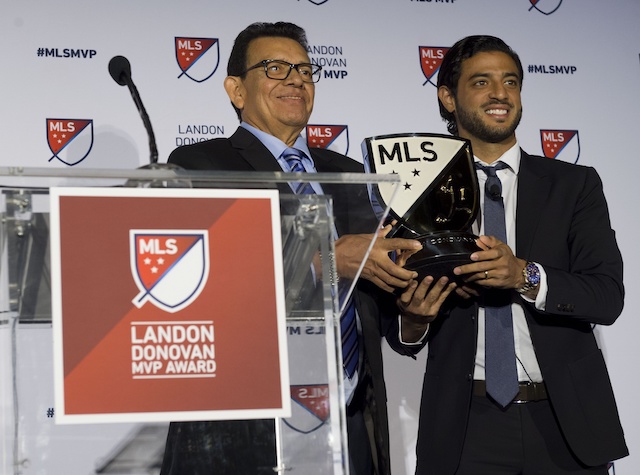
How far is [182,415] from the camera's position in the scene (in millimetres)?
1458

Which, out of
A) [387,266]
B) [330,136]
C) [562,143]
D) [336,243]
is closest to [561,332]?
[387,266]

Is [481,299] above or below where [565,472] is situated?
above

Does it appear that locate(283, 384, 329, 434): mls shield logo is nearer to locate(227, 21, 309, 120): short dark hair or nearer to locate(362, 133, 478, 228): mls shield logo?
locate(362, 133, 478, 228): mls shield logo

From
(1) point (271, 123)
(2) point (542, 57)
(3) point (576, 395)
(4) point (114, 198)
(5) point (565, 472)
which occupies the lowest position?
(5) point (565, 472)

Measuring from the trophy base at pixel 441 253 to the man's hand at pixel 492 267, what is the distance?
0.8 inches

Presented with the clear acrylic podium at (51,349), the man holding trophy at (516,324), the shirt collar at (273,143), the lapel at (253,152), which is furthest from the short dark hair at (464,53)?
the clear acrylic podium at (51,349)

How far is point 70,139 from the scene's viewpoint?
3.25m

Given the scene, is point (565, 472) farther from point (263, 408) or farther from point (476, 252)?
point (263, 408)

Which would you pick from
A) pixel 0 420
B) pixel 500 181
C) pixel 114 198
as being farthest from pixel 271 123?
pixel 0 420

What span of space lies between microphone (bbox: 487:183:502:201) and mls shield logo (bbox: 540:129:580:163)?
46.7 inches

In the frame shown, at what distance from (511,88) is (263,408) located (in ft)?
5.41

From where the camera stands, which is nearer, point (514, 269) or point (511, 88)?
point (514, 269)

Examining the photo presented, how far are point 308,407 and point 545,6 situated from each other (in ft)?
8.99

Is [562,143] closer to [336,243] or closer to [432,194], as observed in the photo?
[432,194]
